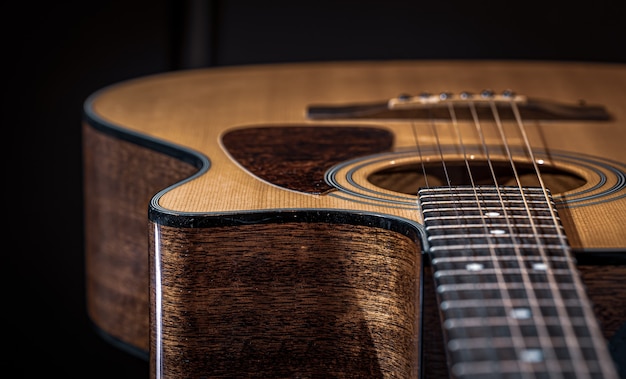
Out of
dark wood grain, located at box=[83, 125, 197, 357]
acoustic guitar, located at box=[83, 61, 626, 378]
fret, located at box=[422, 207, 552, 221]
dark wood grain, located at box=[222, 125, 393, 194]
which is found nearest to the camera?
acoustic guitar, located at box=[83, 61, 626, 378]

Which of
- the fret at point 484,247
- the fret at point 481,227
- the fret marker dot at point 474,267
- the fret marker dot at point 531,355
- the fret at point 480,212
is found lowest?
the fret marker dot at point 531,355

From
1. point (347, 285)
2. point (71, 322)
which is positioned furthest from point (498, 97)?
point (71, 322)

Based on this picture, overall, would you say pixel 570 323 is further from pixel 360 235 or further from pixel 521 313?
pixel 360 235

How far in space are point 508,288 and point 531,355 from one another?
8cm

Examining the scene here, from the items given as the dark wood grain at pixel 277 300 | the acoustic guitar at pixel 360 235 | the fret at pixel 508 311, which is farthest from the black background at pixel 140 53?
the fret at pixel 508 311

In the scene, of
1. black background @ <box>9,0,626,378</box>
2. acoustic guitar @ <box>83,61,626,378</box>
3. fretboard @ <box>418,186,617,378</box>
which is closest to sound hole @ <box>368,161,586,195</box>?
acoustic guitar @ <box>83,61,626,378</box>

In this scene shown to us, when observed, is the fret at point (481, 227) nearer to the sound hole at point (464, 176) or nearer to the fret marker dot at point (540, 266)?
the fret marker dot at point (540, 266)

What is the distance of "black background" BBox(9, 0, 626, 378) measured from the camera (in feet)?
5.08

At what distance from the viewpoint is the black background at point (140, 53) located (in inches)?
61.0

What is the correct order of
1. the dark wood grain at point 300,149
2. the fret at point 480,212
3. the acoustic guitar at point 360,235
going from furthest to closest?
the dark wood grain at point 300,149 < the fret at point 480,212 < the acoustic guitar at point 360,235

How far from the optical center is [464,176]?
940 mm

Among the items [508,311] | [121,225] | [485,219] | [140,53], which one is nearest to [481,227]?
[485,219]

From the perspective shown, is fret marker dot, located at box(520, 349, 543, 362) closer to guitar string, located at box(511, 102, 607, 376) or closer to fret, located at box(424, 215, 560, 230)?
guitar string, located at box(511, 102, 607, 376)

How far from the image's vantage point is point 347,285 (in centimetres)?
75
